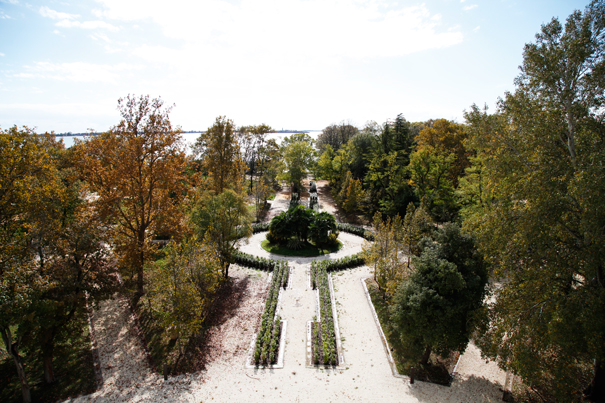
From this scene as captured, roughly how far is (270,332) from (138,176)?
11.5 meters

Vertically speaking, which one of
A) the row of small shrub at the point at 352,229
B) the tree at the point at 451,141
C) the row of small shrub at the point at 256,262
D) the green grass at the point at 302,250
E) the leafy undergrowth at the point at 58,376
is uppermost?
the tree at the point at 451,141

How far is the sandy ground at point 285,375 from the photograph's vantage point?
36.7ft

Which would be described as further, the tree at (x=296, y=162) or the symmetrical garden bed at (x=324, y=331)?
the tree at (x=296, y=162)

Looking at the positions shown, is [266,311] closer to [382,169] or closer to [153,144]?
[153,144]

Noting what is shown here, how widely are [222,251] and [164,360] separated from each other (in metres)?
7.69

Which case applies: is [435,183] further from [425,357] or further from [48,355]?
[48,355]

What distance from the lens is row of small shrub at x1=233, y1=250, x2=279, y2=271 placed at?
22172 millimetres

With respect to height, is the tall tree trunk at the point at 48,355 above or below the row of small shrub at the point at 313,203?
below

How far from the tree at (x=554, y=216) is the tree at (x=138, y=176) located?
648 inches

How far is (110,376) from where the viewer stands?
1217 cm

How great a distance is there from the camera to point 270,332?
14.4m

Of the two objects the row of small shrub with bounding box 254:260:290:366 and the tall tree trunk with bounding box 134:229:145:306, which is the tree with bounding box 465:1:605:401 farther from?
the tall tree trunk with bounding box 134:229:145:306

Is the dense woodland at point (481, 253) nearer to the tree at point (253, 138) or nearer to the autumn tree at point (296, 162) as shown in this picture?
the autumn tree at point (296, 162)

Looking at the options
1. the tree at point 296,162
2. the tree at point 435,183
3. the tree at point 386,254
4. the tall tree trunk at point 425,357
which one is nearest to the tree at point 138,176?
the tree at point 386,254
